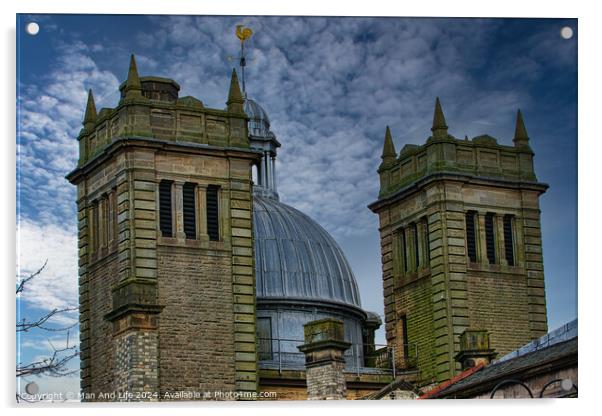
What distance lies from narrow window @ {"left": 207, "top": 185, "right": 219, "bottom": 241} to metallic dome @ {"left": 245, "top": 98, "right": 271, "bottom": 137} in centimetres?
206

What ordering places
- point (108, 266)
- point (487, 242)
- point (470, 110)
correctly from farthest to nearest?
point (487, 242), point (108, 266), point (470, 110)

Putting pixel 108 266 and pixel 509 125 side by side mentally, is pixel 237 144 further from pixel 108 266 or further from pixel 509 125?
pixel 509 125

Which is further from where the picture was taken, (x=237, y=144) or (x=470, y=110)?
(x=237, y=144)

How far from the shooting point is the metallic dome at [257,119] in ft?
150

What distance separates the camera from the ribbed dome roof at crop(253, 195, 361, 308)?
50.3 m

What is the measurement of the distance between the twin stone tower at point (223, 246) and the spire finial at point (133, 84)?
0.18 feet

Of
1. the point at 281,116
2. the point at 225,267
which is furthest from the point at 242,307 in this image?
the point at 281,116

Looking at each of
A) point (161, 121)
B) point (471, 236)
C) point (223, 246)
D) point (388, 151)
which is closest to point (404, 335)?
point (471, 236)

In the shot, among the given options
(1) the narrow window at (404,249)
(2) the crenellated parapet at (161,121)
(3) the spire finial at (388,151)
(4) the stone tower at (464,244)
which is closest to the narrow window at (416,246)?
(4) the stone tower at (464,244)

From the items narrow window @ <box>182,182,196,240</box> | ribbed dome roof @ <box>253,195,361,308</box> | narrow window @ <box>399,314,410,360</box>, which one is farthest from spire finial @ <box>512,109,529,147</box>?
ribbed dome roof @ <box>253,195,361,308</box>

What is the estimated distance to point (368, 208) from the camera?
45.6 meters

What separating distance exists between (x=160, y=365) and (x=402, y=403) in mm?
8562

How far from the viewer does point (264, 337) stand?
49094 millimetres
